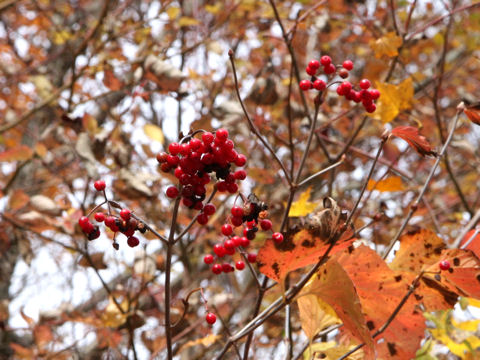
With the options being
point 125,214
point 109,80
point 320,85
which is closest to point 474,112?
point 320,85

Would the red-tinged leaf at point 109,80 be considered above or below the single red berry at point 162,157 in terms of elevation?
above

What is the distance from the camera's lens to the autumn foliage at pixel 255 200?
1099 mm

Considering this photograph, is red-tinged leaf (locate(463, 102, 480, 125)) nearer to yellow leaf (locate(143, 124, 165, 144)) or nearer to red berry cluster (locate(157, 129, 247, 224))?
red berry cluster (locate(157, 129, 247, 224))

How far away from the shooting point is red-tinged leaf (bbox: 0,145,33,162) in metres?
2.61

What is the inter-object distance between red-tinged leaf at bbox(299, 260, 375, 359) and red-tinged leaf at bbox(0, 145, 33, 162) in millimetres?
2129

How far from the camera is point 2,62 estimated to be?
13.0 feet

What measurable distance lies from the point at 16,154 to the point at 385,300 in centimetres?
223

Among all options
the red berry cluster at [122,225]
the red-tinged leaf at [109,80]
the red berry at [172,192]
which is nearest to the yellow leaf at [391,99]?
the red berry at [172,192]

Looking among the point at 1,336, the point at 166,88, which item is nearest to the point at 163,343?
the point at 166,88

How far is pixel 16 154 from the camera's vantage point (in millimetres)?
2627

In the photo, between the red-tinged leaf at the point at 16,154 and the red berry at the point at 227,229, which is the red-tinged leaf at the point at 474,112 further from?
the red-tinged leaf at the point at 16,154

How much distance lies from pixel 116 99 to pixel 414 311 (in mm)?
2371

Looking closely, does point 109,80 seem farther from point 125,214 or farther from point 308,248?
point 308,248

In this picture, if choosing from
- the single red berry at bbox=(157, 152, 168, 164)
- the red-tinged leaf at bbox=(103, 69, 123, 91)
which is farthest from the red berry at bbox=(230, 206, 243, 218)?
the red-tinged leaf at bbox=(103, 69, 123, 91)
